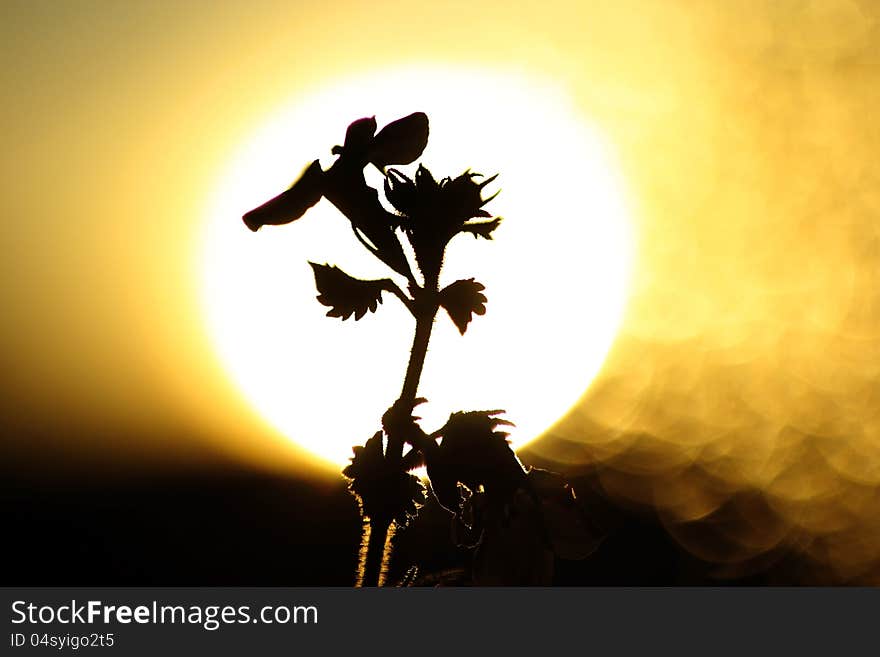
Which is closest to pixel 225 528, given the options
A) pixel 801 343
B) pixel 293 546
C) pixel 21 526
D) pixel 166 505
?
pixel 166 505

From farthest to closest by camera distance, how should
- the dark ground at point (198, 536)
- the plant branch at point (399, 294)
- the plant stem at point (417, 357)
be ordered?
the dark ground at point (198, 536)
the plant branch at point (399, 294)
the plant stem at point (417, 357)

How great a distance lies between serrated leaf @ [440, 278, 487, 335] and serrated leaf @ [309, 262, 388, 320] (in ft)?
0.47

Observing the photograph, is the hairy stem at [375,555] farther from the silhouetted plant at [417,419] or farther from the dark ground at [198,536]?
the dark ground at [198,536]

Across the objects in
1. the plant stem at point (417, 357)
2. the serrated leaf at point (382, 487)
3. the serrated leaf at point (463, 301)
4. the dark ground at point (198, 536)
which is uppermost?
the dark ground at point (198, 536)

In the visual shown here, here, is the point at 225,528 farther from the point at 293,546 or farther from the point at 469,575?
the point at 469,575

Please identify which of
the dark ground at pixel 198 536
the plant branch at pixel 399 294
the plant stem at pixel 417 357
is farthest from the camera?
the dark ground at pixel 198 536

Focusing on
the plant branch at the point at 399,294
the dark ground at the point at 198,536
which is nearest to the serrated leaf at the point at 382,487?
the plant branch at the point at 399,294

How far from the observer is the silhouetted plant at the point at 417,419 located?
1498 millimetres

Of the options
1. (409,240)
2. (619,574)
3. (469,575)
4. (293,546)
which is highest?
(293,546)

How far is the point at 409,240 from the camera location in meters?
1.56

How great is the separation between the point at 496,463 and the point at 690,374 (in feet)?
84.6

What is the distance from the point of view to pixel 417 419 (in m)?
1.52

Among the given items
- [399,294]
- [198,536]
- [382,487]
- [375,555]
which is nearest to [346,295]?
[399,294]

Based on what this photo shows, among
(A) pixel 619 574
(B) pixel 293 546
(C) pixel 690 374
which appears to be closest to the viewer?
(A) pixel 619 574
